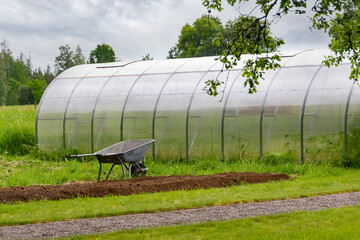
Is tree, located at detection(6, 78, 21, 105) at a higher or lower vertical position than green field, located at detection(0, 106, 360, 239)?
higher

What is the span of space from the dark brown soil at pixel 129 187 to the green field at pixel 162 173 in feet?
1.32

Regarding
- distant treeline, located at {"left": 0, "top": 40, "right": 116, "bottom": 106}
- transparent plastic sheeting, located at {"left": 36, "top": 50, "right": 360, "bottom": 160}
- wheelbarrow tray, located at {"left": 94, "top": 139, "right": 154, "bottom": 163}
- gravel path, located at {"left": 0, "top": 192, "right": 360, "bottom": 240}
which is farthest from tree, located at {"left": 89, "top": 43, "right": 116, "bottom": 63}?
gravel path, located at {"left": 0, "top": 192, "right": 360, "bottom": 240}

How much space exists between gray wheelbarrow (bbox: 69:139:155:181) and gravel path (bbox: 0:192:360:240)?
3.91 meters

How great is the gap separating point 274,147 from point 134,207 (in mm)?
7380

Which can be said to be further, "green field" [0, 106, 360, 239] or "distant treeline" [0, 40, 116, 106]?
"distant treeline" [0, 40, 116, 106]

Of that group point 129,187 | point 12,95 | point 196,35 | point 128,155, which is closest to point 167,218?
point 129,187

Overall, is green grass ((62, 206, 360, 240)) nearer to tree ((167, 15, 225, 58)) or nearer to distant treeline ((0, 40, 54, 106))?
tree ((167, 15, 225, 58))

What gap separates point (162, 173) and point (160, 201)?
4.81 metres

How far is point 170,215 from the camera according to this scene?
27.0ft

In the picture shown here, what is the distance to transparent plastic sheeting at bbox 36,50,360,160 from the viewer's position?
1483 cm

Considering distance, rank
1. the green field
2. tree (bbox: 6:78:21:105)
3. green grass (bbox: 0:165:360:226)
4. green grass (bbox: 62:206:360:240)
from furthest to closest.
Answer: tree (bbox: 6:78:21:105), green grass (bbox: 0:165:360:226), the green field, green grass (bbox: 62:206:360:240)

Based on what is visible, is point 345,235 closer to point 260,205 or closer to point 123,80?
point 260,205

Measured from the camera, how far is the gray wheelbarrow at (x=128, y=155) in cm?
1212

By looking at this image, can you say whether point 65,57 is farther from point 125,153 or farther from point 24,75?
point 125,153
